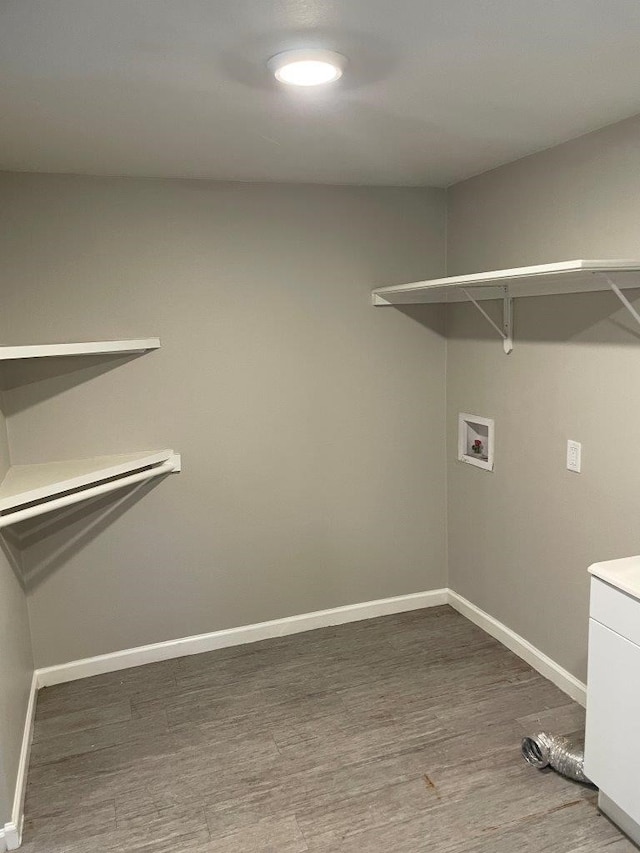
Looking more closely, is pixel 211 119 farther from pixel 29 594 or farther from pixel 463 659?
pixel 463 659

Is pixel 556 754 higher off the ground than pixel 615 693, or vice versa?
pixel 615 693

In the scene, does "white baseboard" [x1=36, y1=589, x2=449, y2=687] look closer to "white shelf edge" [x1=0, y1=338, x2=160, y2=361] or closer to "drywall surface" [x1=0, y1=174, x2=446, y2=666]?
"drywall surface" [x1=0, y1=174, x2=446, y2=666]

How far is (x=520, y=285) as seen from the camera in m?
2.84

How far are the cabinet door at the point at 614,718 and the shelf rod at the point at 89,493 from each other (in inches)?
72.2

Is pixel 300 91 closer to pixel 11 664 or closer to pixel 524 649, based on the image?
pixel 11 664

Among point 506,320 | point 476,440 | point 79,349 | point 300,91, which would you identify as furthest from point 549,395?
point 79,349

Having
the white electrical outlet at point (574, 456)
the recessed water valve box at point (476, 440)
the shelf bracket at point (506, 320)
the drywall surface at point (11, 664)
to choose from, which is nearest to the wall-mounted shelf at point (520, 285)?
the shelf bracket at point (506, 320)

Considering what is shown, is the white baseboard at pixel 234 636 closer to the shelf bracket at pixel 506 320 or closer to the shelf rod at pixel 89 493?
the shelf rod at pixel 89 493

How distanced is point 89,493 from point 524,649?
6.71 feet

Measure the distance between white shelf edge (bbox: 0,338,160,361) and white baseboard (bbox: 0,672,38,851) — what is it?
1426 millimetres

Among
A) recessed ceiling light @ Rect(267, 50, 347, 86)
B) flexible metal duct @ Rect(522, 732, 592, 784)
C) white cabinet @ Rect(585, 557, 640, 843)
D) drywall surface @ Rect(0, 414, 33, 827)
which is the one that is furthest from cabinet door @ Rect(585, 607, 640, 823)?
drywall surface @ Rect(0, 414, 33, 827)

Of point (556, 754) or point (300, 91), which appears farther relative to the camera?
point (556, 754)

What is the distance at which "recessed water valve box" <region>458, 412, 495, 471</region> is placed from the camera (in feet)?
10.5

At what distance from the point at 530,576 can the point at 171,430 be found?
1755 millimetres
